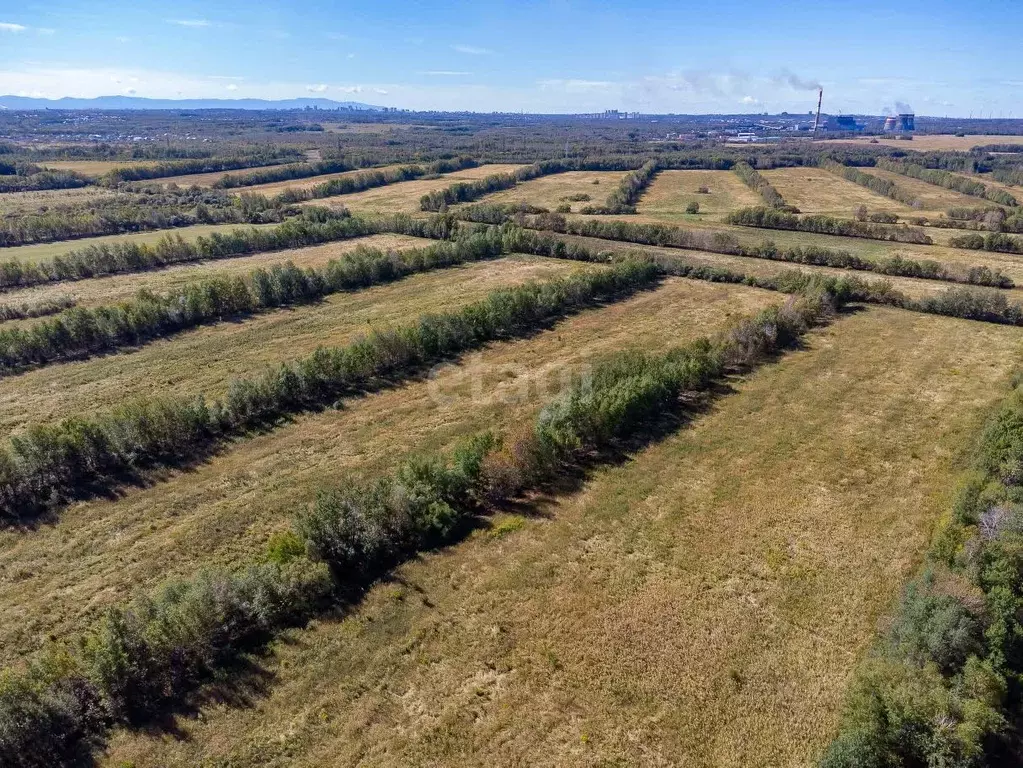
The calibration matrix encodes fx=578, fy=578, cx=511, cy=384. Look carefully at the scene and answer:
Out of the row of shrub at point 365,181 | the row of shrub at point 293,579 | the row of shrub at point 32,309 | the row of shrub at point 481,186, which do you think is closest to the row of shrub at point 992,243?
the row of shrub at point 481,186

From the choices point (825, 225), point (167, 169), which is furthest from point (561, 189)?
point (167, 169)

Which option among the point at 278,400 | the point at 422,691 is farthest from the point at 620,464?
the point at 278,400

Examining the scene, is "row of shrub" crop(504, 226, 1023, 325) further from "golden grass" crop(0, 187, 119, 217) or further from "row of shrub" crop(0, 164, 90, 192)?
"row of shrub" crop(0, 164, 90, 192)

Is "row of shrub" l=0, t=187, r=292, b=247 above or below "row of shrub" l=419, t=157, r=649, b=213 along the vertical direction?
below

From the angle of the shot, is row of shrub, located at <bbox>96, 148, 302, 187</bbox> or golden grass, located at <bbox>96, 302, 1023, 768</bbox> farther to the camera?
row of shrub, located at <bbox>96, 148, 302, 187</bbox>

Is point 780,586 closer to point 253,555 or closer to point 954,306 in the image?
point 253,555

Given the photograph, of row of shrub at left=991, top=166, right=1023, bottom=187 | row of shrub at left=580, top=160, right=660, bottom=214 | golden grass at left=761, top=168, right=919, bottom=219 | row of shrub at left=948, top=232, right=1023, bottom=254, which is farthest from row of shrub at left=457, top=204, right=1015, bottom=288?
row of shrub at left=991, top=166, right=1023, bottom=187

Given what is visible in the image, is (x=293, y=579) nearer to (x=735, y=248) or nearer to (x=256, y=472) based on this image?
(x=256, y=472)
